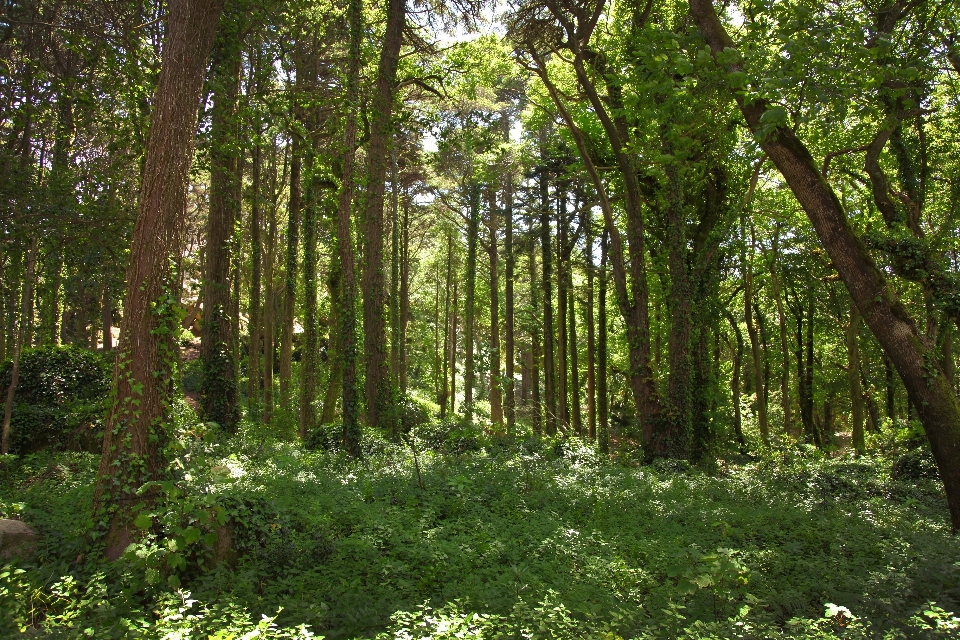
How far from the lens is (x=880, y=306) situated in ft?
23.4

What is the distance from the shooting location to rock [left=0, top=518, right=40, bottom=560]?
538cm

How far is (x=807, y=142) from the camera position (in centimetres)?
1784

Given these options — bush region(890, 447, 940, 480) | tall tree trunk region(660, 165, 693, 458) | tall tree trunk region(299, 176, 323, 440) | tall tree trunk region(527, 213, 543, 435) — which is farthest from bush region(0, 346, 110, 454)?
bush region(890, 447, 940, 480)

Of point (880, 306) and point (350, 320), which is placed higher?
point (350, 320)

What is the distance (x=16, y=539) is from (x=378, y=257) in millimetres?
10427

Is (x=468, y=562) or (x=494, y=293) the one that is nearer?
(x=468, y=562)

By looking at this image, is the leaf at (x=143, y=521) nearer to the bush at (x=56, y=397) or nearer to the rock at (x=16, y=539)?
the rock at (x=16, y=539)

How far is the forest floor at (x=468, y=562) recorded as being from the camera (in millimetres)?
4188

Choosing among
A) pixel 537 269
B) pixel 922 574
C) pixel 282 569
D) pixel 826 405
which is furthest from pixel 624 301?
pixel 826 405

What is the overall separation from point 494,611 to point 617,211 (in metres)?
19.1

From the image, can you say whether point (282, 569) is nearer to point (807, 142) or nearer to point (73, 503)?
point (73, 503)

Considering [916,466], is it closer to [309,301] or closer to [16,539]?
[309,301]

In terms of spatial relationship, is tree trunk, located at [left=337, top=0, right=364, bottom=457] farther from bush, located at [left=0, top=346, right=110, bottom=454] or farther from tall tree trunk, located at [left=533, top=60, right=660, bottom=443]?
tall tree trunk, located at [left=533, top=60, right=660, bottom=443]

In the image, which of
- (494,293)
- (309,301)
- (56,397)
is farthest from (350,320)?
(494,293)
